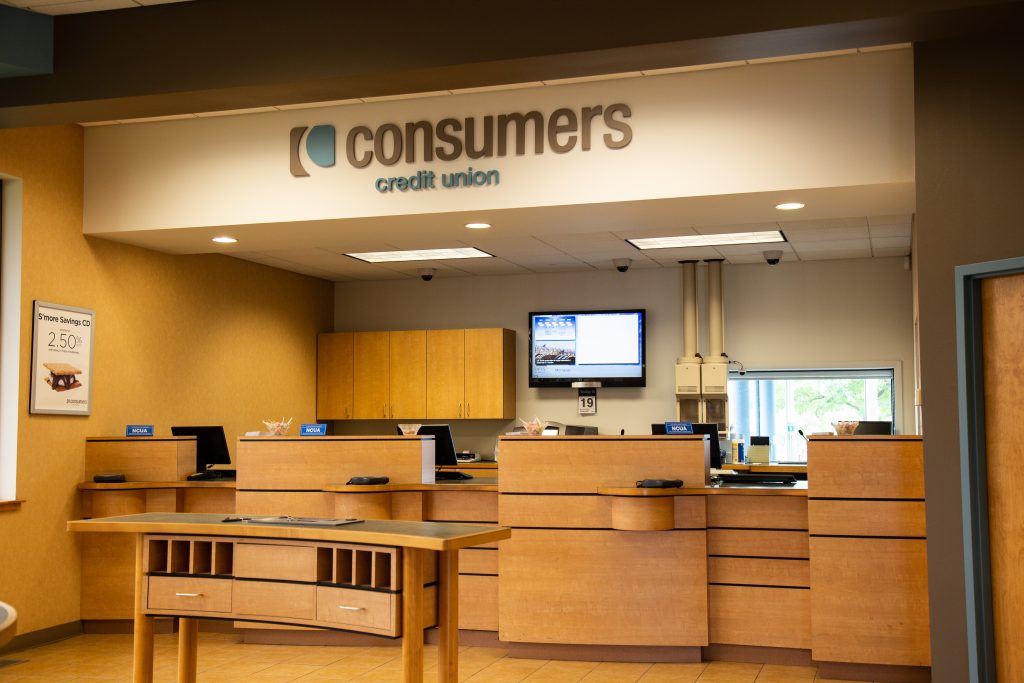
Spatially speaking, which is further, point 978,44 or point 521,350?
point 521,350

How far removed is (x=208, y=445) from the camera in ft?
28.2

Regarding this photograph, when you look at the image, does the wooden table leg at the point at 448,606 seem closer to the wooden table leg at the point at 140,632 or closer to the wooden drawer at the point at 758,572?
the wooden table leg at the point at 140,632

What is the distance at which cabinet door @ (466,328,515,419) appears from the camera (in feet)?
37.1

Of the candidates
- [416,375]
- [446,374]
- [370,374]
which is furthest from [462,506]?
[370,374]

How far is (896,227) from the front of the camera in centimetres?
896

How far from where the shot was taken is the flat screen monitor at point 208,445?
8.45 metres

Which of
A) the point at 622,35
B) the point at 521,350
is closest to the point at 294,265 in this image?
the point at 521,350

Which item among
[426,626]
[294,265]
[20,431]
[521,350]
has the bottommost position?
[426,626]

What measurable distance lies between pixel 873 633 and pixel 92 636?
5.31m

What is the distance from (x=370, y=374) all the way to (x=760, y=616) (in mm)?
6098

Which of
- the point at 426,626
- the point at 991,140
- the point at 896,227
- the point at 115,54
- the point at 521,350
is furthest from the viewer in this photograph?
the point at 521,350

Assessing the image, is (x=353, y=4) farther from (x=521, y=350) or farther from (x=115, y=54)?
(x=521, y=350)

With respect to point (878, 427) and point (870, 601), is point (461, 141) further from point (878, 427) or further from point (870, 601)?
point (878, 427)

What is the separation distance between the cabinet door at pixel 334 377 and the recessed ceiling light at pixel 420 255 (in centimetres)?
146
